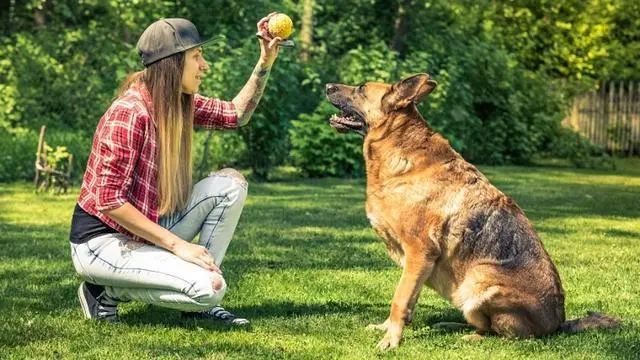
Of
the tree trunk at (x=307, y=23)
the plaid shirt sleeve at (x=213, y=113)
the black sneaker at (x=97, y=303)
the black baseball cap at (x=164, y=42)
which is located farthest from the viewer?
the tree trunk at (x=307, y=23)

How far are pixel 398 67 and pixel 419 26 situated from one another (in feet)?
18.2

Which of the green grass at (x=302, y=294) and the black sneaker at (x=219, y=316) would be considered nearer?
the green grass at (x=302, y=294)

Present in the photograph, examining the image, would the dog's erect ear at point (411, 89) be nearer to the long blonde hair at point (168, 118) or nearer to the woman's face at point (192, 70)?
the woman's face at point (192, 70)

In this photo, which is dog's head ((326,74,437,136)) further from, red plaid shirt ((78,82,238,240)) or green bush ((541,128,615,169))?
green bush ((541,128,615,169))

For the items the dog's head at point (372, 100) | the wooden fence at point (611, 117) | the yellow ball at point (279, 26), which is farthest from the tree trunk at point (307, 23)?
the dog's head at point (372, 100)

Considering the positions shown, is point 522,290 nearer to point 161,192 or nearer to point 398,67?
point 161,192

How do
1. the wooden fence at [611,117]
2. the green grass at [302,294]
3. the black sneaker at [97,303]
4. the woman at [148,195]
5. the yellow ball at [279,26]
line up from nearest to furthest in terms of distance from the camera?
the green grass at [302,294]
the woman at [148,195]
the black sneaker at [97,303]
the yellow ball at [279,26]
the wooden fence at [611,117]

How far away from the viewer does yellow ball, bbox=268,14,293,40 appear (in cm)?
594

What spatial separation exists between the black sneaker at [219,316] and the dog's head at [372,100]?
1.38m

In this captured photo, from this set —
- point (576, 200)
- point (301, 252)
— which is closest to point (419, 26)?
point (576, 200)

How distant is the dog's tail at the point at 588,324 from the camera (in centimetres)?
556

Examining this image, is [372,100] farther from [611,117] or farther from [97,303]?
[611,117]

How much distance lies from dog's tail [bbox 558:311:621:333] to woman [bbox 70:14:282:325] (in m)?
2.01

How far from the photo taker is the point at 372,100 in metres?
5.86
